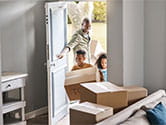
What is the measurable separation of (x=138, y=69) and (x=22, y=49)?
7.20ft

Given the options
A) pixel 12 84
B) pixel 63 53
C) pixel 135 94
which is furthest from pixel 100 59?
pixel 135 94

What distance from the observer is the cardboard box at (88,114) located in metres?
2.76

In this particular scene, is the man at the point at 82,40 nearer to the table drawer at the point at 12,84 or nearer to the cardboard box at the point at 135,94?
the table drawer at the point at 12,84

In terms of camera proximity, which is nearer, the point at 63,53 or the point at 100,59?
the point at 63,53

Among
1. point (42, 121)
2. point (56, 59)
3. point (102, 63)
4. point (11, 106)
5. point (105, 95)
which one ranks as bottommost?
point (42, 121)

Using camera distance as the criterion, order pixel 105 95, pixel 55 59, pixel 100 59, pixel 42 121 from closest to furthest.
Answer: pixel 105 95 < pixel 55 59 < pixel 42 121 < pixel 100 59

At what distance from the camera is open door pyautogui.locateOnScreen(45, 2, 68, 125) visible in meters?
5.19

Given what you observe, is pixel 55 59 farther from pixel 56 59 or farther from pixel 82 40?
pixel 82 40

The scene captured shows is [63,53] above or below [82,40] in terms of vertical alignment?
below

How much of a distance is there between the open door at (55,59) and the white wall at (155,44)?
1.56m

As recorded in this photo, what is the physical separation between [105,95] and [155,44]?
1356 millimetres

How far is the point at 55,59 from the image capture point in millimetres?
5367

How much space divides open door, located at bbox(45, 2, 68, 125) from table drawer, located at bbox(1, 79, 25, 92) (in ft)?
1.39

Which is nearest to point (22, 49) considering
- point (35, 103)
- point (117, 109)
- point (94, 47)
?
point (35, 103)
